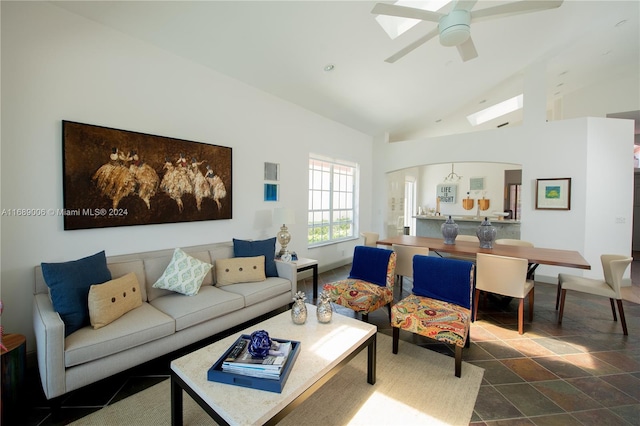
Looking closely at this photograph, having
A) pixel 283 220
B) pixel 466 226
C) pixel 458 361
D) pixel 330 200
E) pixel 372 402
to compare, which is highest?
pixel 330 200

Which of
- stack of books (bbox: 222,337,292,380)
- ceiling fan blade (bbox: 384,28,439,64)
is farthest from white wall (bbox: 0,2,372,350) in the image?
ceiling fan blade (bbox: 384,28,439,64)

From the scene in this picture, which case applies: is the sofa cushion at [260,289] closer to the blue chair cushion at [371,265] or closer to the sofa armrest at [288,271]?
the sofa armrest at [288,271]

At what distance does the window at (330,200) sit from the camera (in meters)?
5.20

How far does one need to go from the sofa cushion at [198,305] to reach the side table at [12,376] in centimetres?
84

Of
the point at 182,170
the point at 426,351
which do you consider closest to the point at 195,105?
the point at 182,170

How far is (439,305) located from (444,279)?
0.27 meters

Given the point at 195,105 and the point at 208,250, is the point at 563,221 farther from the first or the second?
the point at 195,105

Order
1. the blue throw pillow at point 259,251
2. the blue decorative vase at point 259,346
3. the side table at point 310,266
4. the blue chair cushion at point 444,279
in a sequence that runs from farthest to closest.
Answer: the side table at point 310,266 → the blue throw pillow at point 259,251 → the blue chair cushion at point 444,279 → the blue decorative vase at point 259,346

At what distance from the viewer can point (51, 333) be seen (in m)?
1.68

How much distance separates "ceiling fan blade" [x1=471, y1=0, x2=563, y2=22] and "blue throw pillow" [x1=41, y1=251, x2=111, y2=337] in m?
3.63

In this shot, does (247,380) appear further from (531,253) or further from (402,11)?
(531,253)

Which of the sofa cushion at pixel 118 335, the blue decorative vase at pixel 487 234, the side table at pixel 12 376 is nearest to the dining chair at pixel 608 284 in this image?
the blue decorative vase at pixel 487 234

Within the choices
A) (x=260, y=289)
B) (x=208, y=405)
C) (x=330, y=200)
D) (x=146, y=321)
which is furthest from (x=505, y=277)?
(x=146, y=321)

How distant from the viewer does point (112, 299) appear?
6.95 ft
